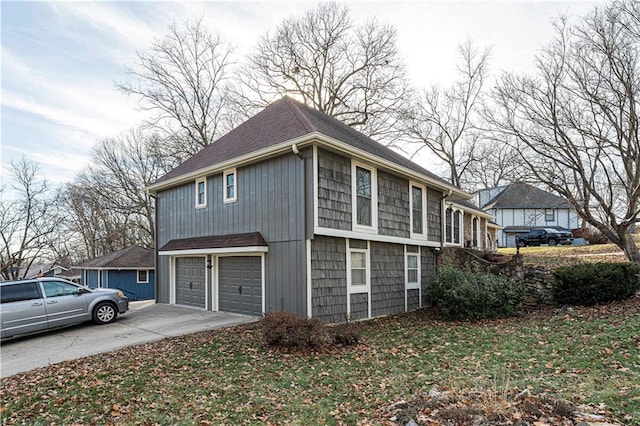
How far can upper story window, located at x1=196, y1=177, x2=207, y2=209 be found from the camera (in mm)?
12852

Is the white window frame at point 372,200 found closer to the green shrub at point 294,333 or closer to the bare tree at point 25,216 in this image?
the green shrub at point 294,333

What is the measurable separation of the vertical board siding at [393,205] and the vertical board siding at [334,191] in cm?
168

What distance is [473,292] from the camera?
1136 centimetres

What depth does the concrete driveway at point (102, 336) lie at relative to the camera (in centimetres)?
767

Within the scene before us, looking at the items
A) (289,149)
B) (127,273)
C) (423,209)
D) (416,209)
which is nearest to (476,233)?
(423,209)

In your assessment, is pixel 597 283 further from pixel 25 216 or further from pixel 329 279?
pixel 25 216

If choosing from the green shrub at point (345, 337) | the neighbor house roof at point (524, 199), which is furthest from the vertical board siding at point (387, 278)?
the neighbor house roof at point (524, 199)

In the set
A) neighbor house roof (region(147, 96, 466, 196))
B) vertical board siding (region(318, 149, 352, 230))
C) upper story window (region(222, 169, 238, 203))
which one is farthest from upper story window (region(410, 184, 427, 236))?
upper story window (region(222, 169, 238, 203))

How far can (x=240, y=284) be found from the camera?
11562mm

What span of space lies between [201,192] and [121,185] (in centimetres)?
1964

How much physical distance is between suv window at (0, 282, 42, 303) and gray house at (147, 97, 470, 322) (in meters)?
4.03

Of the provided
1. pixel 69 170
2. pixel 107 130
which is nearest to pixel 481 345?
pixel 107 130

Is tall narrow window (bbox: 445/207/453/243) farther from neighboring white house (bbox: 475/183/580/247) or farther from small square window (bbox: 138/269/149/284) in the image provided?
neighboring white house (bbox: 475/183/580/247)

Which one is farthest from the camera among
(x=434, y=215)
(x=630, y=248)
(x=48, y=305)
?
(x=434, y=215)
